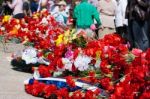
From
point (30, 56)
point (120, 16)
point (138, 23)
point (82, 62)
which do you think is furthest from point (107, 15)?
point (82, 62)

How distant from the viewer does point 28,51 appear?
11.9m

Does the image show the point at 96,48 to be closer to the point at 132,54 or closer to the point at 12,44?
the point at 132,54

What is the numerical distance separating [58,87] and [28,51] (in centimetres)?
273

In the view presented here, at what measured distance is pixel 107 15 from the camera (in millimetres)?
16016

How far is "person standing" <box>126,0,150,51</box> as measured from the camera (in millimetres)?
9938

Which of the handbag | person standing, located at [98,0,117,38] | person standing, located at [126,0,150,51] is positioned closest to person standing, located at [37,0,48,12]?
person standing, located at [98,0,117,38]

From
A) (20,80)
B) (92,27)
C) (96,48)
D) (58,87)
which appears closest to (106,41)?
(96,48)

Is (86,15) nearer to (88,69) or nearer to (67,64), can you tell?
(67,64)

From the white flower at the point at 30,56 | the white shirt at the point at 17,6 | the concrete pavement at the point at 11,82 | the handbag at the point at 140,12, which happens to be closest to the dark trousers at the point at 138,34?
the handbag at the point at 140,12

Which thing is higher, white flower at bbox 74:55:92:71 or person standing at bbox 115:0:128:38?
person standing at bbox 115:0:128:38

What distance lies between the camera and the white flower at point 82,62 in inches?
377

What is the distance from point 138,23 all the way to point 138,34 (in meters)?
0.25

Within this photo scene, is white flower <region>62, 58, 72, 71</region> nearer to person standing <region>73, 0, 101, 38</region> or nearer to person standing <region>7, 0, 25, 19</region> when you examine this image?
person standing <region>73, 0, 101, 38</region>

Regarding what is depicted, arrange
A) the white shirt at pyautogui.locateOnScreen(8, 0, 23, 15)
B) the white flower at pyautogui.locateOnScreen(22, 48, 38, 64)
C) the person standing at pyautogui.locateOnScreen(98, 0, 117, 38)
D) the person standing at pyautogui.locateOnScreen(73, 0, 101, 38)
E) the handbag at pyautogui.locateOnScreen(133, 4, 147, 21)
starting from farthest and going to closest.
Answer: the white shirt at pyautogui.locateOnScreen(8, 0, 23, 15) → the person standing at pyautogui.locateOnScreen(98, 0, 117, 38) → the person standing at pyautogui.locateOnScreen(73, 0, 101, 38) → the white flower at pyautogui.locateOnScreen(22, 48, 38, 64) → the handbag at pyautogui.locateOnScreen(133, 4, 147, 21)
